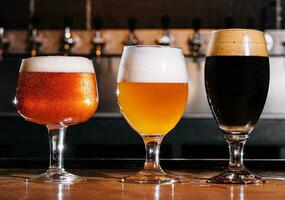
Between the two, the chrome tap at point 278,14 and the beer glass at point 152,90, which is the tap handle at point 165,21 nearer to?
the chrome tap at point 278,14

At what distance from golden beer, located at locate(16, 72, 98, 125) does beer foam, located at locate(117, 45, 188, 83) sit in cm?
6

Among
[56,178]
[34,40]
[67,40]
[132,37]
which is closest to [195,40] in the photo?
[132,37]

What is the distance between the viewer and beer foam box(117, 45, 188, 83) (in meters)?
0.91

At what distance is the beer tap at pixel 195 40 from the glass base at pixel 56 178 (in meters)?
2.18

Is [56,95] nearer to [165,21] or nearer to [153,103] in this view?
[153,103]

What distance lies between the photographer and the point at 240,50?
0.88 m

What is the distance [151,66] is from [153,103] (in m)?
0.06

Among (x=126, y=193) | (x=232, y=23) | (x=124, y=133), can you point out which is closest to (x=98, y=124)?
(x=124, y=133)

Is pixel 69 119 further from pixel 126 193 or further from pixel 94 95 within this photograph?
pixel 126 193

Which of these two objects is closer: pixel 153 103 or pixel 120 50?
pixel 153 103

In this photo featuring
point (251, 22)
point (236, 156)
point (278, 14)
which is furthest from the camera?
point (278, 14)

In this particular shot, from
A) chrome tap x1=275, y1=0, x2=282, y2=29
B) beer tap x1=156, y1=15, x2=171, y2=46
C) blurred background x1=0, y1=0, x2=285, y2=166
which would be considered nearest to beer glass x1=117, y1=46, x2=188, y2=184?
blurred background x1=0, y1=0, x2=285, y2=166

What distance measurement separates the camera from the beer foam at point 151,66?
91 centimetres

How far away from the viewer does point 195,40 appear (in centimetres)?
300
